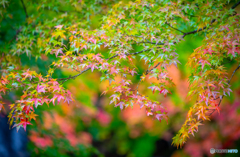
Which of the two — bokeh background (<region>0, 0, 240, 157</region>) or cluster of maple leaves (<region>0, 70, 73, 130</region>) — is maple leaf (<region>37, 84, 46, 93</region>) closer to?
cluster of maple leaves (<region>0, 70, 73, 130</region>)

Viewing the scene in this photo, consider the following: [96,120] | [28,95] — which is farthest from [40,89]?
[96,120]

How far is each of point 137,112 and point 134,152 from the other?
2038 mm

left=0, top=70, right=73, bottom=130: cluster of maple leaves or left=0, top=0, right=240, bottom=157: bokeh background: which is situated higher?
left=0, top=70, right=73, bottom=130: cluster of maple leaves

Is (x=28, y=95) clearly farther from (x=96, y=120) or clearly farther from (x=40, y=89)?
(x=96, y=120)

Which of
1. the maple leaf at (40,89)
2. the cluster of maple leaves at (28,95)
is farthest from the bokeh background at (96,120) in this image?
the maple leaf at (40,89)

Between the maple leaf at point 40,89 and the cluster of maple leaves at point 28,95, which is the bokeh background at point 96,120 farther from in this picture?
the maple leaf at point 40,89

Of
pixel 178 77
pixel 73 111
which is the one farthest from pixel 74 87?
pixel 178 77

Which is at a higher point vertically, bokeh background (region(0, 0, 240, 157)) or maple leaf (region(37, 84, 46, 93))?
maple leaf (region(37, 84, 46, 93))

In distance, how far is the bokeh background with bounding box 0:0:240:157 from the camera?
2.95 meters

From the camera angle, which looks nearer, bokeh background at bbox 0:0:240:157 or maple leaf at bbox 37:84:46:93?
maple leaf at bbox 37:84:46:93

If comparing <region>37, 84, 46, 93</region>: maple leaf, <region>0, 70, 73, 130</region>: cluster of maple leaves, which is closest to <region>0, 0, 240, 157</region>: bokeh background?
<region>0, 70, 73, 130</region>: cluster of maple leaves

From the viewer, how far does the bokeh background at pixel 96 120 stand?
295 centimetres

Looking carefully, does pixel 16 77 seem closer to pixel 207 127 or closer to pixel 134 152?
pixel 207 127

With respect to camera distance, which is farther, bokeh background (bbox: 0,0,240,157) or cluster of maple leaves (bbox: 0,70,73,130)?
bokeh background (bbox: 0,0,240,157)
